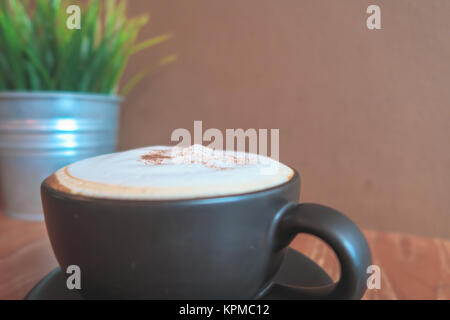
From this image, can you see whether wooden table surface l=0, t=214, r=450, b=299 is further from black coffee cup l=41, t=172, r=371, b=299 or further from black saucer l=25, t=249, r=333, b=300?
black coffee cup l=41, t=172, r=371, b=299

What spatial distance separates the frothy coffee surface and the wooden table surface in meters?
0.21

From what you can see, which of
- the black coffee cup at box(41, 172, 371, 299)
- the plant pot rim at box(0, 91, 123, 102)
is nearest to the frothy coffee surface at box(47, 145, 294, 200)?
the black coffee cup at box(41, 172, 371, 299)

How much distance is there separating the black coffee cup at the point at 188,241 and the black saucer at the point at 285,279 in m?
0.06

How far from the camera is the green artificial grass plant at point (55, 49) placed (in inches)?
Answer: 23.2

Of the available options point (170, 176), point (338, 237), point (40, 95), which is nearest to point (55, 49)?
point (40, 95)

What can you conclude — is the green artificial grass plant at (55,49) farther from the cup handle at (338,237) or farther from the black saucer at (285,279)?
the cup handle at (338,237)

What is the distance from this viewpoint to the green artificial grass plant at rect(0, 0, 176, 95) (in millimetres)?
588

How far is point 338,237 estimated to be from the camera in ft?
0.79

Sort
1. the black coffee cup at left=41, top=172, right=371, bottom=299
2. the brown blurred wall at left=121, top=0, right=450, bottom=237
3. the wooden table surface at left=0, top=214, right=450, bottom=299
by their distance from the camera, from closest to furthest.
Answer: the black coffee cup at left=41, top=172, right=371, bottom=299, the wooden table surface at left=0, top=214, right=450, bottom=299, the brown blurred wall at left=121, top=0, right=450, bottom=237

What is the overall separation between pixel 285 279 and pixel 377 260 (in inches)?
8.6

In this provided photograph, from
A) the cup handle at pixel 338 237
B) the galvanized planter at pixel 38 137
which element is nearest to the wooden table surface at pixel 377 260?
the galvanized planter at pixel 38 137

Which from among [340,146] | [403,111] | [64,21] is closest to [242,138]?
[340,146]

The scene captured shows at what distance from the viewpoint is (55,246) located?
0.88 feet
